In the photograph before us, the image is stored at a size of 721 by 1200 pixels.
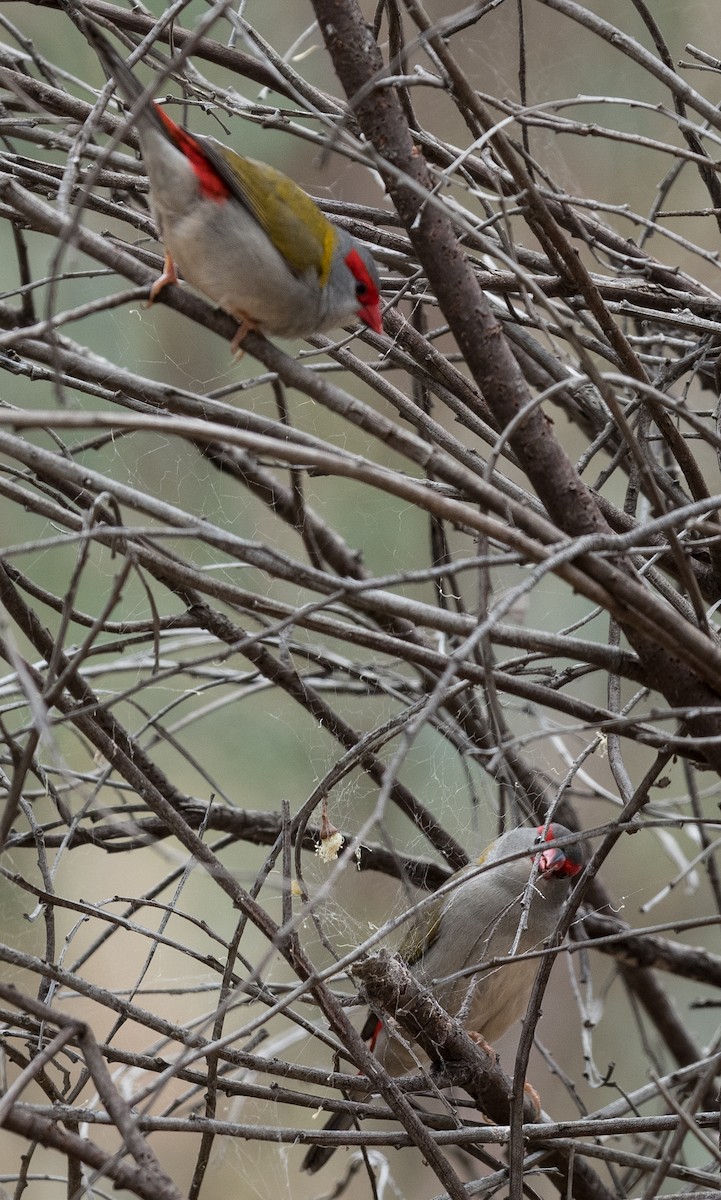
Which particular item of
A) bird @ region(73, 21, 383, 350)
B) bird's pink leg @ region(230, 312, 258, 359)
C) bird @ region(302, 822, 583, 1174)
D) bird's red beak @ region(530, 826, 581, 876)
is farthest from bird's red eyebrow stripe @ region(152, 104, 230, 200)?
bird's red beak @ region(530, 826, 581, 876)

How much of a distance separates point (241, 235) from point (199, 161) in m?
0.19

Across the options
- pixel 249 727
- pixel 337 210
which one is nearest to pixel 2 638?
pixel 337 210

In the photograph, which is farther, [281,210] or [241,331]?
[281,210]

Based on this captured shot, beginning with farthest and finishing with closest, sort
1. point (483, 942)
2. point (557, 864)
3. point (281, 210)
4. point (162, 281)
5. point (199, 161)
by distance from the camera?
1. point (557, 864)
2. point (483, 942)
3. point (281, 210)
4. point (199, 161)
5. point (162, 281)

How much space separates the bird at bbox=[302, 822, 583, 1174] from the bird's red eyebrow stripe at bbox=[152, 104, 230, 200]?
1.94m

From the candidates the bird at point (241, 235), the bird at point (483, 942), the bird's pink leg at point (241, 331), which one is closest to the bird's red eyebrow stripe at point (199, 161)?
the bird at point (241, 235)

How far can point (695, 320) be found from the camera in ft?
7.98

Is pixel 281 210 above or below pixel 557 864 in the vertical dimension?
above

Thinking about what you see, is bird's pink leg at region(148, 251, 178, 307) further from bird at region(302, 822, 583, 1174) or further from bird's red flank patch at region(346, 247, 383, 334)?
bird at region(302, 822, 583, 1174)

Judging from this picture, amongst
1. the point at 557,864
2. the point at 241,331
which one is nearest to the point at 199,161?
the point at 241,331

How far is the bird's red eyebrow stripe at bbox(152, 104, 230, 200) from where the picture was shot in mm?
2422

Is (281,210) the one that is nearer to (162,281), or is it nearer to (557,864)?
(162,281)

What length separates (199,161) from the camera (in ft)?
8.09

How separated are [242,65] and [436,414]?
3773 mm
